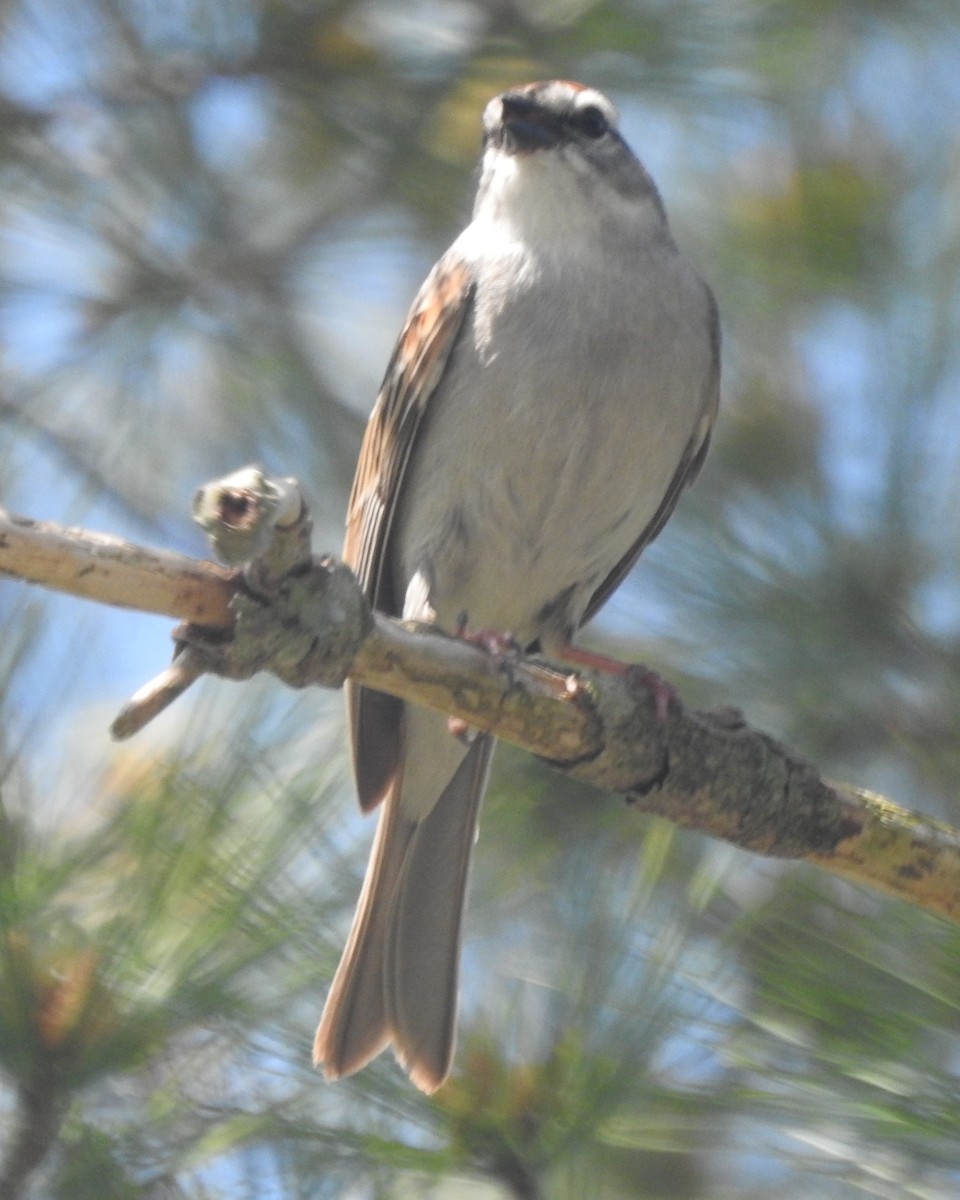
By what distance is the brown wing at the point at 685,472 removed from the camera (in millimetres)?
4238

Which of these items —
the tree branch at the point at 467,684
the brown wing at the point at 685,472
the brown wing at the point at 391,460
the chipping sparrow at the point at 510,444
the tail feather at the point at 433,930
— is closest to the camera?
the tree branch at the point at 467,684

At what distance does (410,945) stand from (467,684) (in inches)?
40.5

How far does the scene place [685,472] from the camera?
428 centimetres

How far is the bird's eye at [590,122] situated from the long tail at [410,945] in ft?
4.87

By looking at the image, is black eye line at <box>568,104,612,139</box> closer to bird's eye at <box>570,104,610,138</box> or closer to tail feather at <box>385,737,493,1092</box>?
bird's eye at <box>570,104,610,138</box>

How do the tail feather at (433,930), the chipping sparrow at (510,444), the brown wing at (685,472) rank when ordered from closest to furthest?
the tail feather at (433,930) → the chipping sparrow at (510,444) → the brown wing at (685,472)

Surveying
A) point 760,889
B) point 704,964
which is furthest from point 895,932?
point 760,889

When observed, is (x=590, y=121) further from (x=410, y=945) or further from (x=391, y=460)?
(x=410, y=945)

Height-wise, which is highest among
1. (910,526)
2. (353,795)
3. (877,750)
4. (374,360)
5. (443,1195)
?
(374,360)

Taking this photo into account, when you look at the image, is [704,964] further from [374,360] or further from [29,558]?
[374,360]

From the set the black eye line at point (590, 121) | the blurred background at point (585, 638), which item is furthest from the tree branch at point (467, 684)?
the black eye line at point (590, 121)

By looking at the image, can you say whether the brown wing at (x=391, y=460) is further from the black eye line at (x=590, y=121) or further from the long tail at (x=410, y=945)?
the black eye line at (x=590, y=121)

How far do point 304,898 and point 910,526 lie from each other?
1631 millimetres

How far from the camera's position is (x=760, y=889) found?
12.8 feet
